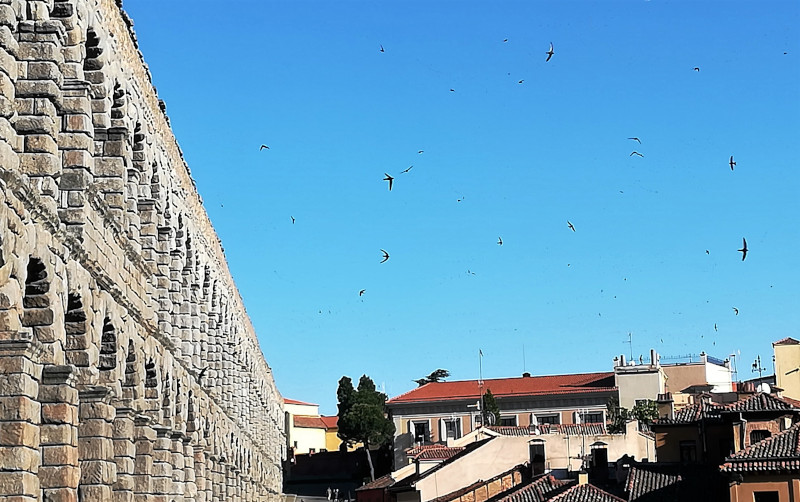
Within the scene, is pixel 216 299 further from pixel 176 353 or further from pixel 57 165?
pixel 57 165

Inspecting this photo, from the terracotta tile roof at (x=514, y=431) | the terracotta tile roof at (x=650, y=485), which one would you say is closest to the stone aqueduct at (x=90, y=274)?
the terracotta tile roof at (x=650, y=485)

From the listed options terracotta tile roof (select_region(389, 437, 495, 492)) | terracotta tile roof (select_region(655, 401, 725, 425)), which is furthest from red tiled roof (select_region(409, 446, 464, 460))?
terracotta tile roof (select_region(655, 401, 725, 425))

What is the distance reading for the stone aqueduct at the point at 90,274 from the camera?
14898mm

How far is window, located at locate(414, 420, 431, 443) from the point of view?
8900 cm

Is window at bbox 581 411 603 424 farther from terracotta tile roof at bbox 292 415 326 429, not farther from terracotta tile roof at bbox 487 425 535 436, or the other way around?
terracotta tile roof at bbox 292 415 326 429

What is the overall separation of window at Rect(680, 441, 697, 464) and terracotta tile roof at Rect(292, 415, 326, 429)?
57.8m

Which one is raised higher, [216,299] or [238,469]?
[216,299]

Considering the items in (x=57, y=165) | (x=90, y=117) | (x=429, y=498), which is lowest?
(x=429, y=498)

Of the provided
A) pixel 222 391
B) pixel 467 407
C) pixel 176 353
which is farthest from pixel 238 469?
pixel 467 407

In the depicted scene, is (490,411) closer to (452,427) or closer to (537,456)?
(452,427)

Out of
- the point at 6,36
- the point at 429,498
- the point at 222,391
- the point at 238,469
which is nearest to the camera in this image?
the point at 6,36

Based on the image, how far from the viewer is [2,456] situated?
14.6 m

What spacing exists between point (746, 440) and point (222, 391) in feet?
58.2

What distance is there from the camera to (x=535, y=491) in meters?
48.9
